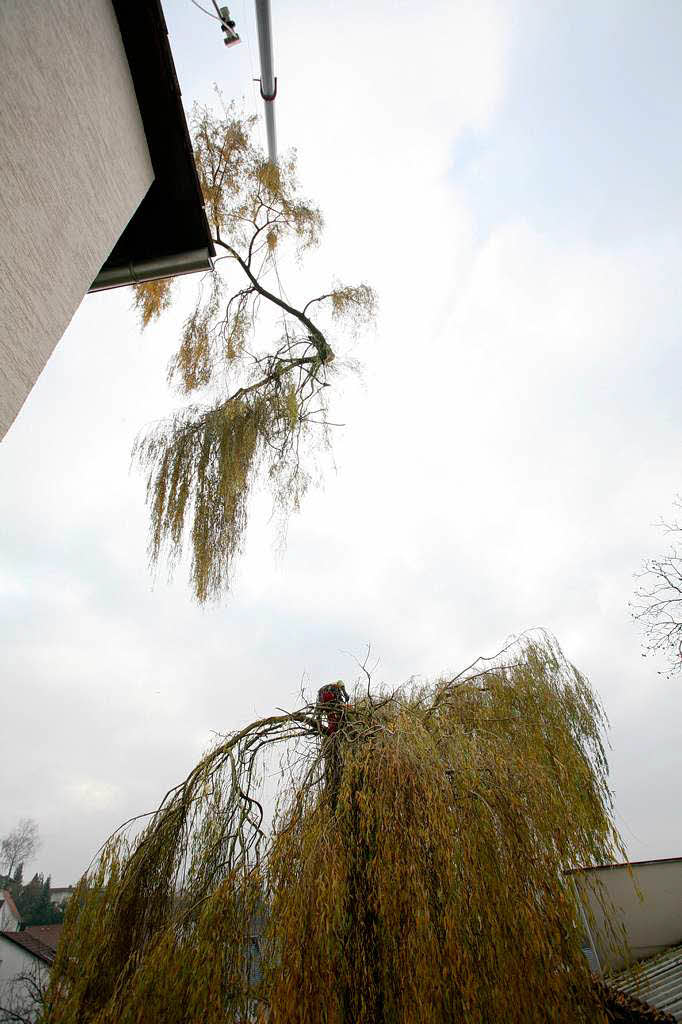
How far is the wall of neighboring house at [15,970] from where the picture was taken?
15812 mm

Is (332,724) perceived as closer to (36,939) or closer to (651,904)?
(651,904)

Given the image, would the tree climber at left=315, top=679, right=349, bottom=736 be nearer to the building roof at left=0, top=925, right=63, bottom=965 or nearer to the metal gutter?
the metal gutter

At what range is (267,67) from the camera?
413 cm

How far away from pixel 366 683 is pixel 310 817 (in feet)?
5.44

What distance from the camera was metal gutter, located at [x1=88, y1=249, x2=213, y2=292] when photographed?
362 centimetres

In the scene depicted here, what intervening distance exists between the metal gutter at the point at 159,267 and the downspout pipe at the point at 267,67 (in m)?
1.55

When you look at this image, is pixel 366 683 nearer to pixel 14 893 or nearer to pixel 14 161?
pixel 14 161

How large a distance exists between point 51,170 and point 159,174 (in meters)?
1.71

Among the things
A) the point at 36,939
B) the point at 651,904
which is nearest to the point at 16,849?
the point at 36,939

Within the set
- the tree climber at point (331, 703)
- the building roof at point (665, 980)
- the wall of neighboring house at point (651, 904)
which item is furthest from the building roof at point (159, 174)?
the wall of neighboring house at point (651, 904)

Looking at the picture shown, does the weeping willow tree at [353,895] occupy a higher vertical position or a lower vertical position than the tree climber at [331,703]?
lower

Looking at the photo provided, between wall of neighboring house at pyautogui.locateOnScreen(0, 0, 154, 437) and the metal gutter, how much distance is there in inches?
45.8

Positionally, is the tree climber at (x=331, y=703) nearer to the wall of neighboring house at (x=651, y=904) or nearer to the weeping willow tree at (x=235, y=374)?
the weeping willow tree at (x=235, y=374)

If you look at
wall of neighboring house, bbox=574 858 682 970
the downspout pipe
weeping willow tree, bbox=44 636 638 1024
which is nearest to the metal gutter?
the downspout pipe
